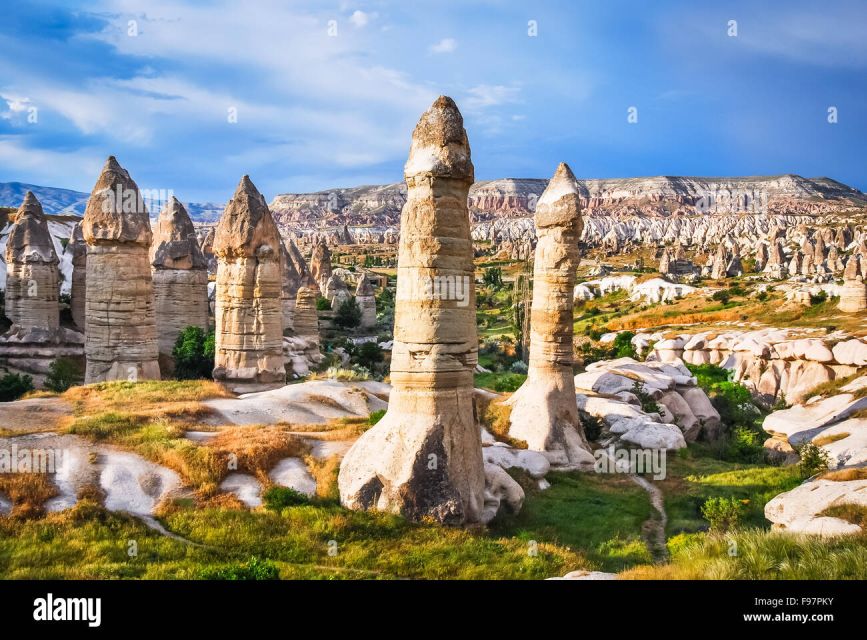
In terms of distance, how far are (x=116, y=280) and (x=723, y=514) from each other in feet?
51.8

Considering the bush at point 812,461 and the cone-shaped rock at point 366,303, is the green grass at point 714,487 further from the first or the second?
the cone-shaped rock at point 366,303

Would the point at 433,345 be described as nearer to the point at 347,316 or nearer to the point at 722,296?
the point at 347,316

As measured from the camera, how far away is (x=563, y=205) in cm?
1636

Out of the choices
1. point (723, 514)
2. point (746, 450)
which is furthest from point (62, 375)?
point (746, 450)

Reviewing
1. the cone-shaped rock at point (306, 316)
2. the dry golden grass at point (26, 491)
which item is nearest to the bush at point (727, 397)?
the cone-shaped rock at point (306, 316)

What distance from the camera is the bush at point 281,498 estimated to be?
32.1ft

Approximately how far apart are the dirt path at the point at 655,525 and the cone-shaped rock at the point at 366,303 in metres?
28.4

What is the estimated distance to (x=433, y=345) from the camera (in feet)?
34.6

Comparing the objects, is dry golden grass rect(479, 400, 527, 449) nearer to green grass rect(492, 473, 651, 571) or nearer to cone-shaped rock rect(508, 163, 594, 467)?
cone-shaped rock rect(508, 163, 594, 467)

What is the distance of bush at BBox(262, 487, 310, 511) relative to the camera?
978 cm

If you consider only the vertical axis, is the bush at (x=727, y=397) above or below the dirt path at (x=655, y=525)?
above
